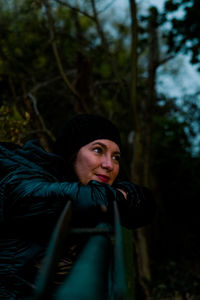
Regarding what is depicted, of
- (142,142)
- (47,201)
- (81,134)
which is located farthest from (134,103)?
(47,201)

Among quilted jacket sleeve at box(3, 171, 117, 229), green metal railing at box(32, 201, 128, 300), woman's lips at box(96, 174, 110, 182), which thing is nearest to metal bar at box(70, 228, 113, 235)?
green metal railing at box(32, 201, 128, 300)

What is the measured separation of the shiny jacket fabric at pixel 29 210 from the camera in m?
1.47

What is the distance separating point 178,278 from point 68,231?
5.40m

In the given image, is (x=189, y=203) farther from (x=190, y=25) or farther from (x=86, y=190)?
(x=86, y=190)

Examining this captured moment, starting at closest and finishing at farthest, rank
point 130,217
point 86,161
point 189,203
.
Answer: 1. point 130,217
2. point 86,161
3. point 189,203

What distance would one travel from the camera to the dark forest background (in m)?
4.86

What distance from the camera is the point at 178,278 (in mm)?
5691

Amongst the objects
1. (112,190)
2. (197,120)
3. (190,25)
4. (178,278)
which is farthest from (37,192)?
(197,120)

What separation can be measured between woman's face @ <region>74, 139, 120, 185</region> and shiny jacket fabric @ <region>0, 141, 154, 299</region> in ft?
1.18

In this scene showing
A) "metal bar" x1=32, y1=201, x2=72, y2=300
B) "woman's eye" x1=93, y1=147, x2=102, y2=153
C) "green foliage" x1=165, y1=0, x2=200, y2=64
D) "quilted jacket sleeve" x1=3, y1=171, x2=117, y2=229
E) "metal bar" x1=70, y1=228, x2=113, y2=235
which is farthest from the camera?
"green foliage" x1=165, y1=0, x2=200, y2=64

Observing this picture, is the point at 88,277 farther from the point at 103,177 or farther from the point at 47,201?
the point at 103,177

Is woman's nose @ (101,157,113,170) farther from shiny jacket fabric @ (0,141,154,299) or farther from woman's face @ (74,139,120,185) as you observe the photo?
shiny jacket fabric @ (0,141,154,299)

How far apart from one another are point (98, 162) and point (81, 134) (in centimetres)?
30

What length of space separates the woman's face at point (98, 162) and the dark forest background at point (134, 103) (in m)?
0.46
